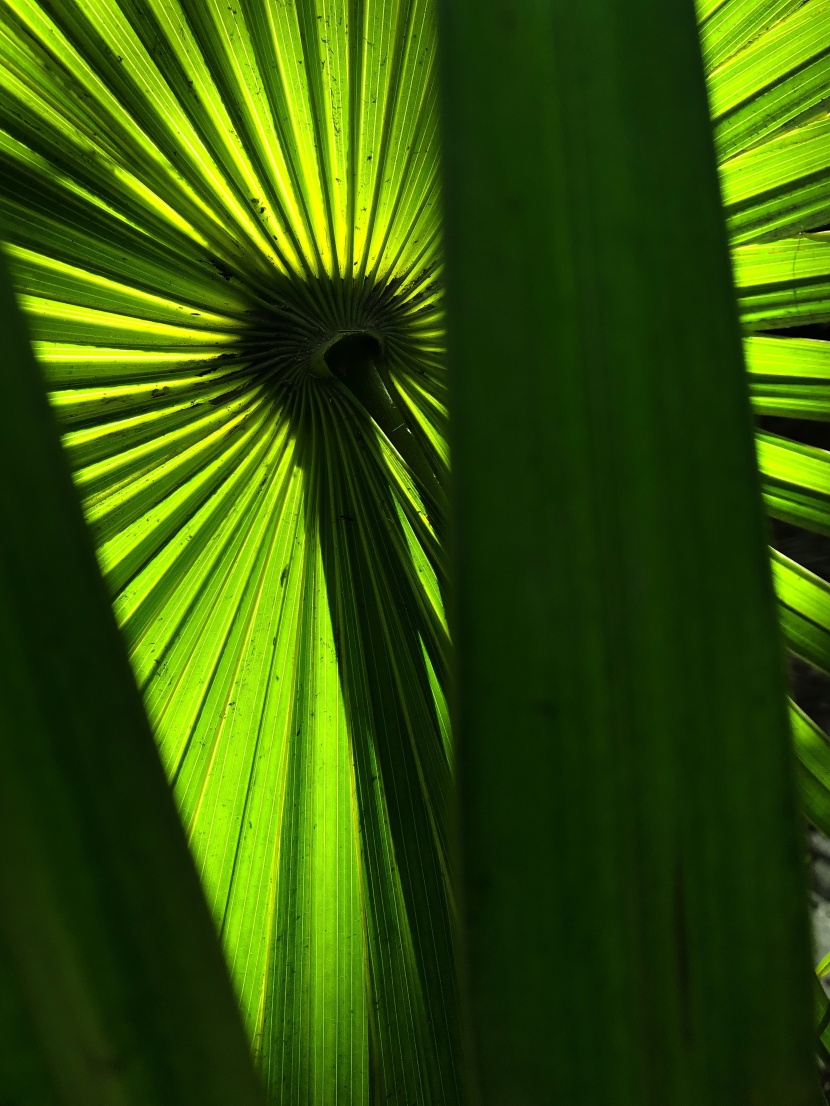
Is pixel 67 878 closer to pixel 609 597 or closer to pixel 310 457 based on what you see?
pixel 609 597

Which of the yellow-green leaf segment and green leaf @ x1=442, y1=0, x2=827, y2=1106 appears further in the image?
the yellow-green leaf segment

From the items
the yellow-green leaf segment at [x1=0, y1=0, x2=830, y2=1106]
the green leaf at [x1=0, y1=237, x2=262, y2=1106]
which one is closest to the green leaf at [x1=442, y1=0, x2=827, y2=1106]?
the green leaf at [x1=0, y1=237, x2=262, y2=1106]

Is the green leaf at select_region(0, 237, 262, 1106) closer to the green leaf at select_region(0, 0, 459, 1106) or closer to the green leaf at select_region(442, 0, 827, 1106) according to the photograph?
the green leaf at select_region(442, 0, 827, 1106)

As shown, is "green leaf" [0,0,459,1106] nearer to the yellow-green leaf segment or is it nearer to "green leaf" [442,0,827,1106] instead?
the yellow-green leaf segment

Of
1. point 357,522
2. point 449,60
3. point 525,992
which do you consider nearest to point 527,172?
point 449,60

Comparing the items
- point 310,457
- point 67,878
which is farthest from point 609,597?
point 310,457

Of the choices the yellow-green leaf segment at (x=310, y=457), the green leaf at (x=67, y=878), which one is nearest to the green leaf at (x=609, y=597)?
the green leaf at (x=67, y=878)
